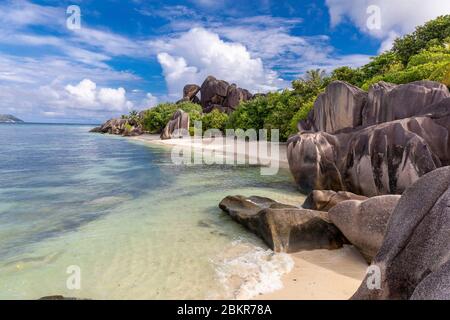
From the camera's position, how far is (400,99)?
42.2 ft

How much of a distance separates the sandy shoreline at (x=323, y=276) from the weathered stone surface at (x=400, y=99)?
7916 mm

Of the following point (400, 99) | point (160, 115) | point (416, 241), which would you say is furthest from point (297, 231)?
point (160, 115)

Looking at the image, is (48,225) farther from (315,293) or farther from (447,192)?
(447,192)

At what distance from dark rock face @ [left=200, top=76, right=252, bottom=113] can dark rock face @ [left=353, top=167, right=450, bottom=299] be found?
71.0 m

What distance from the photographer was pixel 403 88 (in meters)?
13.0

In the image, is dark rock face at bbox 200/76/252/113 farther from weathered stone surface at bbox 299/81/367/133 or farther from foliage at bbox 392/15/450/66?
weathered stone surface at bbox 299/81/367/133

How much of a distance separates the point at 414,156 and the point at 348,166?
2722 millimetres

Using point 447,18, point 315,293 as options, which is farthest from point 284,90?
point 315,293

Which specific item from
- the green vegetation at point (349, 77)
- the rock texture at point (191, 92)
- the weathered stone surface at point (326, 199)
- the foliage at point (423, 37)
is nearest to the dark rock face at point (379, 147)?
the weathered stone surface at point (326, 199)

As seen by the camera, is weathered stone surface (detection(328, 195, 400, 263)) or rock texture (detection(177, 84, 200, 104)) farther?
rock texture (detection(177, 84, 200, 104))

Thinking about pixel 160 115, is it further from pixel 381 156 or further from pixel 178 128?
pixel 381 156

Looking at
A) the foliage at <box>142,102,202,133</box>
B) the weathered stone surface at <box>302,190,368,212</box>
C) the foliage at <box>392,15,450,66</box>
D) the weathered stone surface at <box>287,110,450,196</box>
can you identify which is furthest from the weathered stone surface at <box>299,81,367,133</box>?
the foliage at <box>142,102,202,133</box>

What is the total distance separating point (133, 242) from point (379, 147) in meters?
8.74

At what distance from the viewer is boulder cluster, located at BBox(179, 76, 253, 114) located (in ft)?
242
